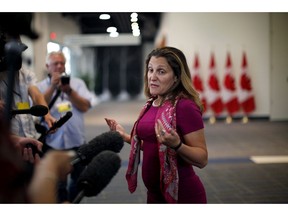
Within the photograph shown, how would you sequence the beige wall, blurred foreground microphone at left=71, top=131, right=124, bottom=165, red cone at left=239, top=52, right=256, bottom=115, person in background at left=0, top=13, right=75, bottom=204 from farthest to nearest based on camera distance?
the beige wall
red cone at left=239, top=52, right=256, bottom=115
blurred foreground microphone at left=71, top=131, right=124, bottom=165
person in background at left=0, top=13, right=75, bottom=204

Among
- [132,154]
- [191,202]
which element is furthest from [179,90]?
[191,202]

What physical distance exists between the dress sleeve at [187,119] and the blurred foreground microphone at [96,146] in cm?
47

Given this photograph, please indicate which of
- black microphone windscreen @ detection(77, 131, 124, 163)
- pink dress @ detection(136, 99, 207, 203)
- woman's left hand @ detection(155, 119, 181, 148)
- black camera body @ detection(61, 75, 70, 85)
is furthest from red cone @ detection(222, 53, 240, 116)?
black microphone windscreen @ detection(77, 131, 124, 163)

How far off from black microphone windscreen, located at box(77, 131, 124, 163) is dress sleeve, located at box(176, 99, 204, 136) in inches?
18.5

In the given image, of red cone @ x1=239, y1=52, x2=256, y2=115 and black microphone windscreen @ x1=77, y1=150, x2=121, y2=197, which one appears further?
red cone @ x1=239, y1=52, x2=256, y2=115

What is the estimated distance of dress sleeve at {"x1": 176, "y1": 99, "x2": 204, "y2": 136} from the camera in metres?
1.73

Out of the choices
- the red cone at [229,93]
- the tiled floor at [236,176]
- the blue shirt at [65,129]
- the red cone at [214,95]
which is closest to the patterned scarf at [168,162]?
the tiled floor at [236,176]

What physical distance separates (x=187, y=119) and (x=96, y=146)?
0.60 m

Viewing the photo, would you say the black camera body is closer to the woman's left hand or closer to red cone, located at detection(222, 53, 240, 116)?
the woman's left hand

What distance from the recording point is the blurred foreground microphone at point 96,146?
1201 mm

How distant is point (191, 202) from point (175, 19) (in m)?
9.01

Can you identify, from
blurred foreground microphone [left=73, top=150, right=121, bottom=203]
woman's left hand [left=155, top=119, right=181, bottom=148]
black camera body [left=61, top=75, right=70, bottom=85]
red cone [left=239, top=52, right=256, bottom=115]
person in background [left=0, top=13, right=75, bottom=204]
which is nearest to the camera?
person in background [left=0, top=13, right=75, bottom=204]

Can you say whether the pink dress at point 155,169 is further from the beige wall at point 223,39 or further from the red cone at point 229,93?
the beige wall at point 223,39
